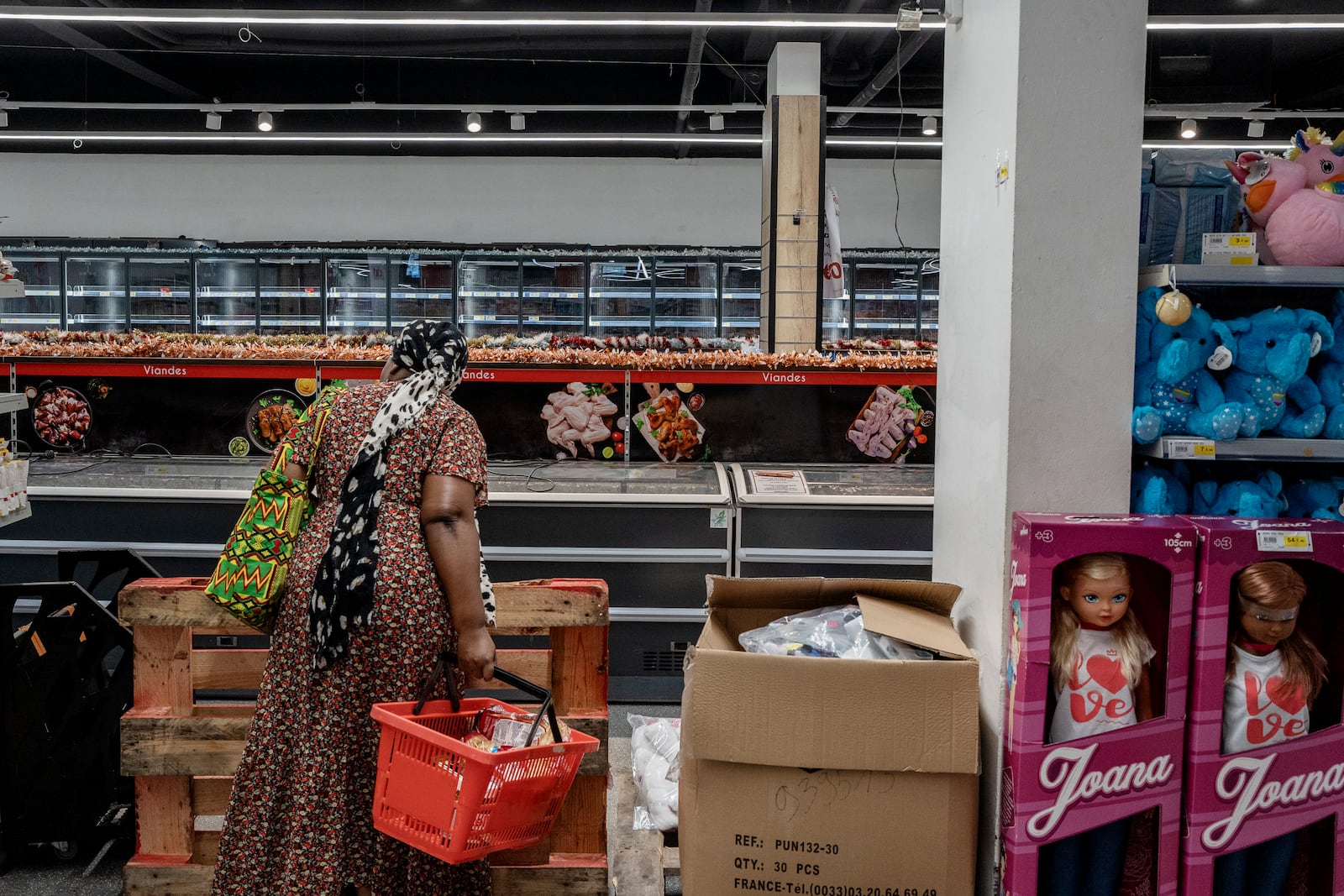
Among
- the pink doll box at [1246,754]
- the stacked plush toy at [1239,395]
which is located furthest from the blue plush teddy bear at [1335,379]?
the pink doll box at [1246,754]

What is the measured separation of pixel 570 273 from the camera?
10.4 m

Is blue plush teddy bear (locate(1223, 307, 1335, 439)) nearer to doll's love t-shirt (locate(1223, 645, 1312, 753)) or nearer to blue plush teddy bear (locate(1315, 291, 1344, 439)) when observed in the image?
blue plush teddy bear (locate(1315, 291, 1344, 439))

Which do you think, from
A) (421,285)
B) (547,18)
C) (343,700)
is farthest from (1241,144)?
(343,700)

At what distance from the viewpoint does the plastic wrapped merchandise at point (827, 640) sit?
2.06m

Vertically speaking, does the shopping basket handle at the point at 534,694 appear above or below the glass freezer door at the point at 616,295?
below

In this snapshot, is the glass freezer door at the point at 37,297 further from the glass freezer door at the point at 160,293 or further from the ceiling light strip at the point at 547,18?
the ceiling light strip at the point at 547,18

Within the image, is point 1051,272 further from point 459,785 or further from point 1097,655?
point 459,785

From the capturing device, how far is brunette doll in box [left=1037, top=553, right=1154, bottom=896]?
187cm

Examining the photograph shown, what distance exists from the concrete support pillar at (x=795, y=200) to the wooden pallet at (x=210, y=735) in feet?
16.2

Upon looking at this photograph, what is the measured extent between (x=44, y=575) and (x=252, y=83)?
7.60 meters

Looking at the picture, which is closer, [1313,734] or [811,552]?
[1313,734]

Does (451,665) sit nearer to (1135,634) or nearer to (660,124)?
(1135,634)

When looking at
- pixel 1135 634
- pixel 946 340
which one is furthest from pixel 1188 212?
pixel 1135 634

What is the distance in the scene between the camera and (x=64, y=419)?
16.2 feet
